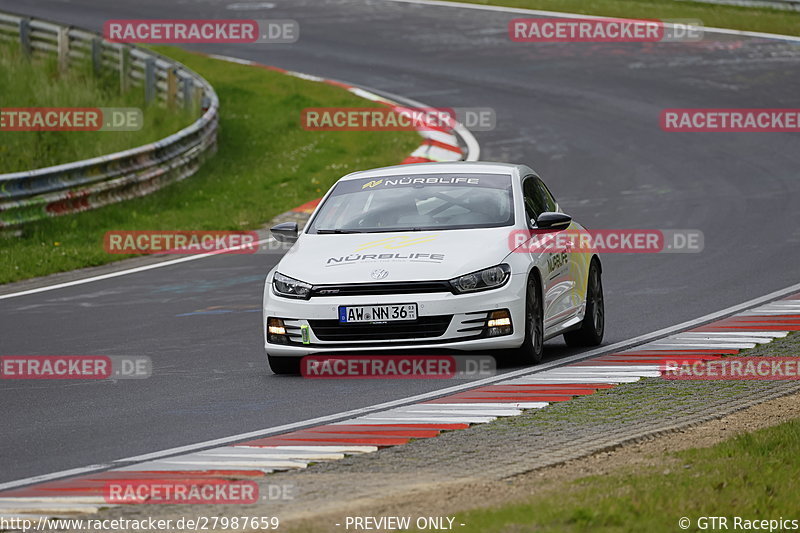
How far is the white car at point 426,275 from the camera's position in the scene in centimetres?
1079

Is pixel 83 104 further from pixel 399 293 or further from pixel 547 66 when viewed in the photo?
pixel 399 293

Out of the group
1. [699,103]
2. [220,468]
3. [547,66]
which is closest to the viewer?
[220,468]

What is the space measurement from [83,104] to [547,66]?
11146 mm

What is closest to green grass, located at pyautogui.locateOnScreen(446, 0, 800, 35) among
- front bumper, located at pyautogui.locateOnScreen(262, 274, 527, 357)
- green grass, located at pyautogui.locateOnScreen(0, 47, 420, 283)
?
green grass, located at pyautogui.locateOnScreen(0, 47, 420, 283)

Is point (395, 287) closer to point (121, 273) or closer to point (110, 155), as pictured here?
point (121, 273)

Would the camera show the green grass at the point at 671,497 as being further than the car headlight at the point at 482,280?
No

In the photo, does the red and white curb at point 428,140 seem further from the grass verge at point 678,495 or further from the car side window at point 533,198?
the grass verge at point 678,495

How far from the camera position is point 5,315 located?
15016 millimetres

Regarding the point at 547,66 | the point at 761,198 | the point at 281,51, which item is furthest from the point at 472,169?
the point at 281,51

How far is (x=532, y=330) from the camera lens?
11180 mm

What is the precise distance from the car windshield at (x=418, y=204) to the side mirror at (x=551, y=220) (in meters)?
0.27

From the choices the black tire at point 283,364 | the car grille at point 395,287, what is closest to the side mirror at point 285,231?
the black tire at point 283,364

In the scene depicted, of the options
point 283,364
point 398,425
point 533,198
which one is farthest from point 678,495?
point 533,198

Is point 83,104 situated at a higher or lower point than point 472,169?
lower
